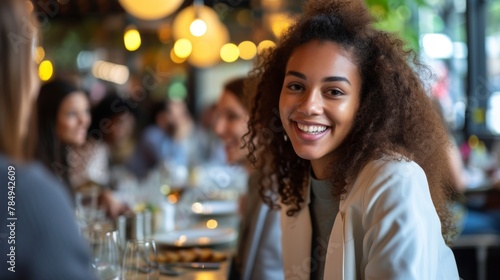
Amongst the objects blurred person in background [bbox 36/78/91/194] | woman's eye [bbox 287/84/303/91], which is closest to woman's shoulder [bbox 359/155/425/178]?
woman's eye [bbox 287/84/303/91]

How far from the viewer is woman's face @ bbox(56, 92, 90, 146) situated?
4.12 meters

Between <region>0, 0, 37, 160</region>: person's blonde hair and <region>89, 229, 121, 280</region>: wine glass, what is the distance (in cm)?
90

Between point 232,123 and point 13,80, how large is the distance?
97.6 inches

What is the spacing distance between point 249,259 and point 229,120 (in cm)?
122

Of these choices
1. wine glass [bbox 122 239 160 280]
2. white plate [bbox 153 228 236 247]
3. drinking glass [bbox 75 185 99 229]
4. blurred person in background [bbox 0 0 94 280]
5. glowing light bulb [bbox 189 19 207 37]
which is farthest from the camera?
glowing light bulb [bbox 189 19 207 37]

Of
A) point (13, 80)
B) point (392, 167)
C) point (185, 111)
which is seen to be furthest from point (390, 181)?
point (185, 111)

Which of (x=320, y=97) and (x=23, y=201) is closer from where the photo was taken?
(x=23, y=201)

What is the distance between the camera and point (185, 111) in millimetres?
9102

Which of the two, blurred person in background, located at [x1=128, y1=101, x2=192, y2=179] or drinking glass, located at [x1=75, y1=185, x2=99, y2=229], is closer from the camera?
drinking glass, located at [x1=75, y1=185, x2=99, y2=229]

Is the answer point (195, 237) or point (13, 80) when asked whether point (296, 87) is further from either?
point (195, 237)

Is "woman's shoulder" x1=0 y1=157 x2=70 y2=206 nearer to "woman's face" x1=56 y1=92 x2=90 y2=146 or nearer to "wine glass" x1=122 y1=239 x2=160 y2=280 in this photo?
"wine glass" x1=122 y1=239 x2=160 y2=280

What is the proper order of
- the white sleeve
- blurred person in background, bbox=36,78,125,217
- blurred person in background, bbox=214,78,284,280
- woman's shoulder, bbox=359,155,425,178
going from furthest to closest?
1. blurred person in background, bbox=36,78,125,217
2. blurred person in background, bbox=214,78,284,280
3. woman's shoulder, bbox=359,155,425,178
4. the white sleeve

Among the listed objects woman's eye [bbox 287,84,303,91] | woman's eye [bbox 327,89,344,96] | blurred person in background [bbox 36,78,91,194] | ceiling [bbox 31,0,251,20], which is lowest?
woman's eye [bbox 327,89,344,96]

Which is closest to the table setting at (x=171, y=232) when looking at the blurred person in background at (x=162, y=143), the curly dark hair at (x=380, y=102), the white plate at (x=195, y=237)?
the white plate at (x=195, y=237)
